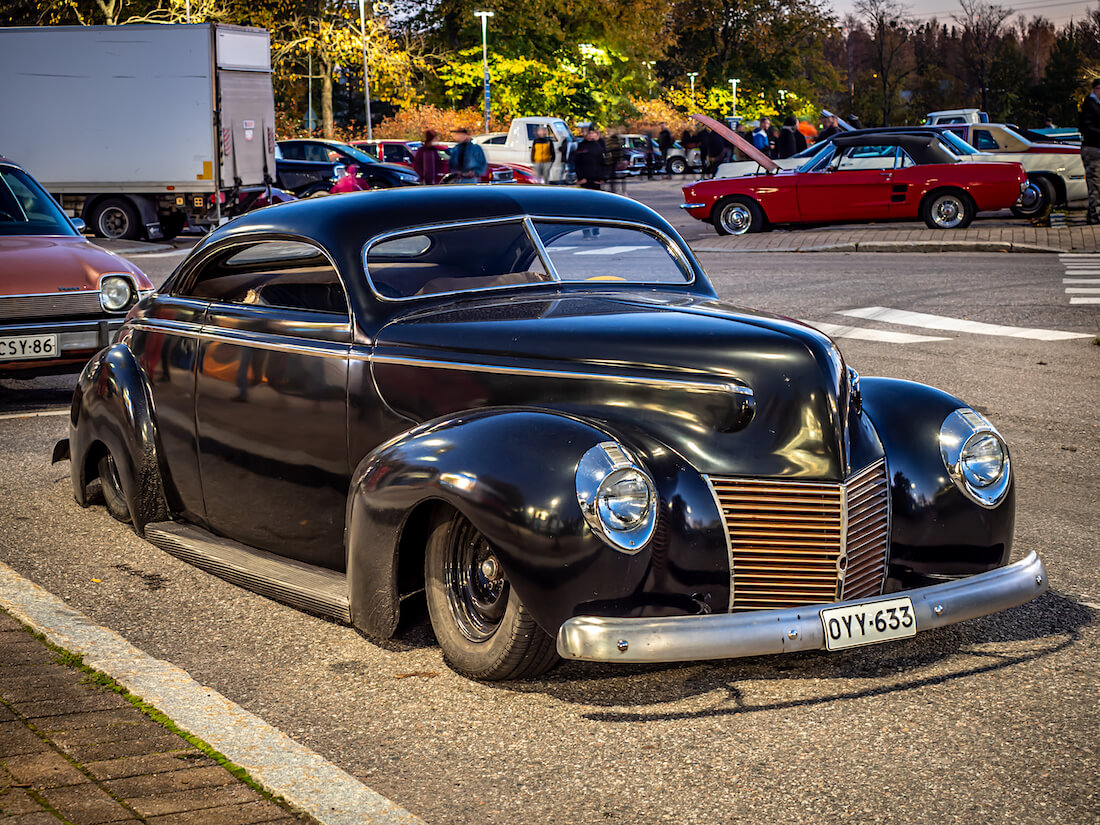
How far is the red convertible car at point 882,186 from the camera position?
21844mm

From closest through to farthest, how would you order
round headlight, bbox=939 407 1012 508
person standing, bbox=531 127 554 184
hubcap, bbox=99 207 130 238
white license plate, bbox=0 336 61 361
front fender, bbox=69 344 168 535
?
round headlight, bbox=939 407 1012 508, front fender, bbox=69 344 168 535, white license plate, bbox=0 336 61 361, hubcap, bbox=99 207 130 238, person standing, bbox=531 127 554 184

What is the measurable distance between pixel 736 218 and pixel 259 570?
1953 cm

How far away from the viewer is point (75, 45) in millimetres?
23656

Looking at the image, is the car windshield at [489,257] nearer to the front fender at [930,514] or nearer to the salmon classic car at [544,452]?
the salmon classic car at [544,452]

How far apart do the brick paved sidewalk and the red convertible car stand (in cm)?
1976

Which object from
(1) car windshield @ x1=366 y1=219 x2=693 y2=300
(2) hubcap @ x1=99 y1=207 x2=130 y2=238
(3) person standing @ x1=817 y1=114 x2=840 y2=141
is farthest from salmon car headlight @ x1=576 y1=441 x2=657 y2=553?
(3) person standing @ x1=817 y1=114 x2=840 y2=141

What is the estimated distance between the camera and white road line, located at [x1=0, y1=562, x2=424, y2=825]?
139 inches

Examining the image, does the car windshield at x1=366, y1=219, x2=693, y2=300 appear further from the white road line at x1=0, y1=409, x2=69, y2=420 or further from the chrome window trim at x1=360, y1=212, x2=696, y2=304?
the white road line at x1=0, y1=409, x2=69, y2=420

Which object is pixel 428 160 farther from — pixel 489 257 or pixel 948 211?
pixel 489 257

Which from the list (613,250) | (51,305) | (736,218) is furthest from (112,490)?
(736,218)

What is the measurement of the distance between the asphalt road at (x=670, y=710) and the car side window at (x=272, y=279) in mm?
1216

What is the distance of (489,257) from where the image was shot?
17.8 feet

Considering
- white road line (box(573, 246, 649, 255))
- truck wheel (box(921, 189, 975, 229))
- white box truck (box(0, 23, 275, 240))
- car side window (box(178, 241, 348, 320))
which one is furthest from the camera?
white box truck (box(0, 23, 275, 240))

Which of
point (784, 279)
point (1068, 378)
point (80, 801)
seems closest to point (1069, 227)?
point (784, 279)
